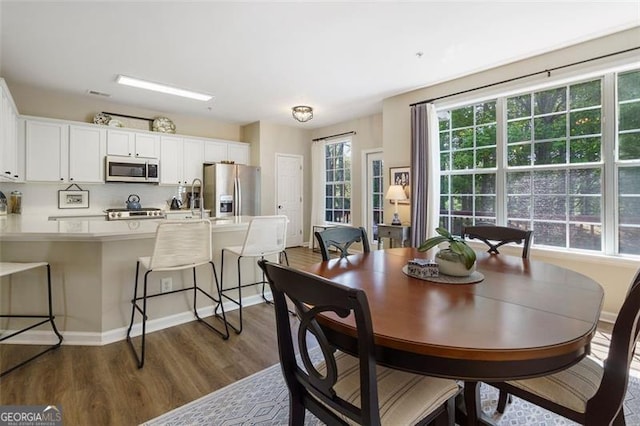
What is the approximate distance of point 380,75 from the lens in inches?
150

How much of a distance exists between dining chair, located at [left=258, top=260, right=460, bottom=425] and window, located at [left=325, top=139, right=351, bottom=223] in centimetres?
511

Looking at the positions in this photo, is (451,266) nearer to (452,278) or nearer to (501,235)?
(452,278)

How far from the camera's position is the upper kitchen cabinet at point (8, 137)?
3213 mm

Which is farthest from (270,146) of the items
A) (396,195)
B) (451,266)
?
(451,266)

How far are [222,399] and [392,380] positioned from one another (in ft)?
3.85

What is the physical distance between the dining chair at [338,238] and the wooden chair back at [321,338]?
80 cm

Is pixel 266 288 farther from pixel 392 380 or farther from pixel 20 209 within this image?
pixel 20 209

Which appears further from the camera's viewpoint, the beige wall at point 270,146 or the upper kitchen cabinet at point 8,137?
the beige wall at point 270,146

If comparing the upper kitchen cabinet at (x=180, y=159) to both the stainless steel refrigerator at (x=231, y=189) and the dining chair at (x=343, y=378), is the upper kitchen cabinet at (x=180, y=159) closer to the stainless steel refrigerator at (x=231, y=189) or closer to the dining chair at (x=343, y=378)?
the stainless steel refrigerator at (x=231, y=189)

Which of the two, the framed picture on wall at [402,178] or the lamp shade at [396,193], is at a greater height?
the framed picture on wall at [402,178]

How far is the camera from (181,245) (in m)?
2.37

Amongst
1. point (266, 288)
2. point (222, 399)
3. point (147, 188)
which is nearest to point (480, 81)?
point (266, 288)

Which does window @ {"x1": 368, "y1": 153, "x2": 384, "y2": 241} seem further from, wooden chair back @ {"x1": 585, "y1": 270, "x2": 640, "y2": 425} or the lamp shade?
wooden chair back @ {"x1": 585, "y1": 270, "x2": 640, "y2": 425}

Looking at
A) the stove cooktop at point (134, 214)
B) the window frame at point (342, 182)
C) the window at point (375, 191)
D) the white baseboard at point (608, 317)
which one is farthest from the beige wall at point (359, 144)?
the white baseboard at point (608, 317)
